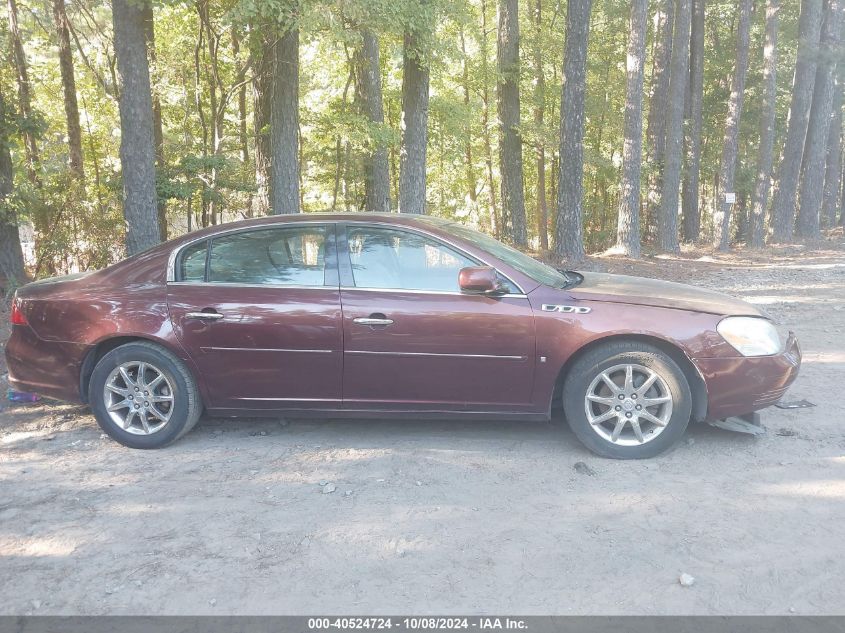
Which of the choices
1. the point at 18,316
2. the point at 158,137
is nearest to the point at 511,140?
the point at 158,137

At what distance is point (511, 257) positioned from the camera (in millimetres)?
5203

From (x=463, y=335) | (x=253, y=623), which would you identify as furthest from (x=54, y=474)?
(x=463, y=335)

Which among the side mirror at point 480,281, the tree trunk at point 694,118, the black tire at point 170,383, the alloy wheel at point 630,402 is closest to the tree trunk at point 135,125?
the black tire at point 170,383

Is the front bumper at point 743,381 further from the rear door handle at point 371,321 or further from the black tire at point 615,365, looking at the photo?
the rear door handle at point 371,321

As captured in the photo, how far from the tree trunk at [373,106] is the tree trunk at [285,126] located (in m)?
4.22

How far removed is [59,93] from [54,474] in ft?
66.3

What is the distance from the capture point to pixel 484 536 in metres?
3.69

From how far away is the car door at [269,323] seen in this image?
4.85 meters

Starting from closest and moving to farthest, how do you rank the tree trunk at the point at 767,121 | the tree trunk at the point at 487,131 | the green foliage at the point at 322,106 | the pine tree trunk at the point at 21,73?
1. the green foliage at the point at 322,106
2. the pine tree trunk at the point at 21,73
3. the tree trunk at the point at 767,121
4. the tree trunk at the point at 487,131

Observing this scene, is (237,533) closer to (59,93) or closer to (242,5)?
(242,5)

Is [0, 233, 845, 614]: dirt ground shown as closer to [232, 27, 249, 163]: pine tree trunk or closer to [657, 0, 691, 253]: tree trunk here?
[232, 27, 249, 163]: pine tree trunk

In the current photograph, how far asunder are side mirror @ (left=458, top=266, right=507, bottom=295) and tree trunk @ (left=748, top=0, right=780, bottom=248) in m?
20.0

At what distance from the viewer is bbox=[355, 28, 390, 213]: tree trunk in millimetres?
A: 16188

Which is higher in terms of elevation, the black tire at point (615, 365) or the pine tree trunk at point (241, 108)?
the pine tree trunk at point (241, 108)
